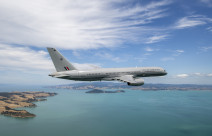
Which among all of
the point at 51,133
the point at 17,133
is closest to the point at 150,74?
the point at 51,133

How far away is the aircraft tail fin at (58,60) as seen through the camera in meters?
53.3

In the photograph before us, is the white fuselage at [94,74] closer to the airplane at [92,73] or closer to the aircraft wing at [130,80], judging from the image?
the airplane at [92,73]

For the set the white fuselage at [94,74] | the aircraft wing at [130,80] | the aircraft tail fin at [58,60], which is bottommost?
the aircraft wing at [130,80]

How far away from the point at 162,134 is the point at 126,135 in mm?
49268

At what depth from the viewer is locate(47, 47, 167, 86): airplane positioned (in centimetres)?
5159

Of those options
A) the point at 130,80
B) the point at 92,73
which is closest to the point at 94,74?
the point at 92,73

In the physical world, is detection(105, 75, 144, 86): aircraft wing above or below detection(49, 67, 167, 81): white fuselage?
below

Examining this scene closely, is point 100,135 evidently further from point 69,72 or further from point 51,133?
point 69,72

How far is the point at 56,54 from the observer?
53719mm

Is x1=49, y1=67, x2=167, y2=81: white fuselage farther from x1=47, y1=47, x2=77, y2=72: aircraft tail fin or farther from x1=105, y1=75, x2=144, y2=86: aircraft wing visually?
x1=47, y1=47, x2=77, y2=72: aircraft tail fin

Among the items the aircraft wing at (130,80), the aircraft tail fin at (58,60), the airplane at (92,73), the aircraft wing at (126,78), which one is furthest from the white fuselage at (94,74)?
the aircraft tail fin at (58,60)

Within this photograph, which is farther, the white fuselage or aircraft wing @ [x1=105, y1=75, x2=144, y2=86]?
the white fuselage

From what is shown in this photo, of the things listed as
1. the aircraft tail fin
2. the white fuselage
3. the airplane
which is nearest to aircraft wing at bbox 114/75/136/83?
the airplane

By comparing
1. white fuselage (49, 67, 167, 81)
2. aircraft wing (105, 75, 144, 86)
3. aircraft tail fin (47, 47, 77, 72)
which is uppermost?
aircraft tail fin (47, 47, 77, 72)
